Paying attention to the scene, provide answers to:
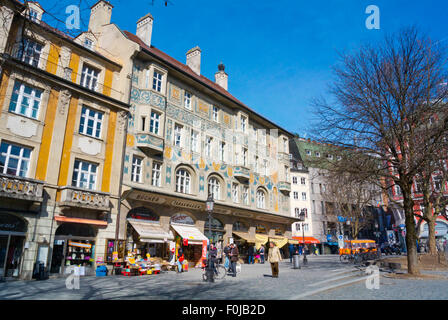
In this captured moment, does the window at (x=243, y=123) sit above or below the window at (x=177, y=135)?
above

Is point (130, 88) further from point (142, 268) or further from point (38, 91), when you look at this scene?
point (142, 268)

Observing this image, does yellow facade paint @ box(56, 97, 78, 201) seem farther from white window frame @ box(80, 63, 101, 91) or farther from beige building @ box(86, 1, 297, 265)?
beige building @ box(86, 1, 297, 265)

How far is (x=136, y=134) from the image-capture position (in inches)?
848

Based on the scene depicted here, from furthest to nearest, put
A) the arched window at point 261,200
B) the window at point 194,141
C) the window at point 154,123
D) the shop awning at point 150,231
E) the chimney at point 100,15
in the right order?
the arched window at point 261,200, the window at point 194,141, the chimney at point 100,15, the window at point 154,123, the shop awning at point 150,231

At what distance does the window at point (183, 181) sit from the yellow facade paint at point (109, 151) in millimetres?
5536

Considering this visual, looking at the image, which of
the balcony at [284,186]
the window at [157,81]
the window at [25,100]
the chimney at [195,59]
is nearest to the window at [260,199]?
the balcony at [284,186]

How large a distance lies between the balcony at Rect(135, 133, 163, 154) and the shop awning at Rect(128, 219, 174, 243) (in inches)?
183

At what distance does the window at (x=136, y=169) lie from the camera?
21.1 m

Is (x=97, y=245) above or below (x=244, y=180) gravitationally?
below

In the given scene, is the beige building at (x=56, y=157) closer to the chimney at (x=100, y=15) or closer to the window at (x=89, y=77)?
the window at (x=89, y=77)

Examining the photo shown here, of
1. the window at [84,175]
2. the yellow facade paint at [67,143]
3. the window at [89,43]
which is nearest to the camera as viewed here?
the yellow facade paint at [67,143]

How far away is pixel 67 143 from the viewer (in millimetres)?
18094

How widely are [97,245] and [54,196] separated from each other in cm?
357
